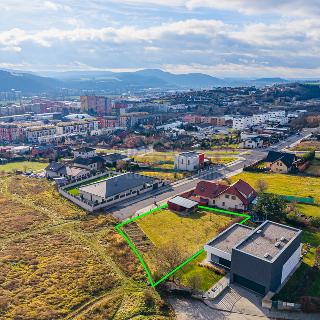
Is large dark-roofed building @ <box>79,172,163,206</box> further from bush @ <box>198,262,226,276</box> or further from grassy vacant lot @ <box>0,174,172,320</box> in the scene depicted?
bush @ <box>198,262,226,276</box>

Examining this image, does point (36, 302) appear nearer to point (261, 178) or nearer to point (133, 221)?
point (133, 221)

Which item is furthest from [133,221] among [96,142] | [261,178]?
[96,142]

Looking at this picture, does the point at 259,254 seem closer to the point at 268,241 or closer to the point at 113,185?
the point at 268,241

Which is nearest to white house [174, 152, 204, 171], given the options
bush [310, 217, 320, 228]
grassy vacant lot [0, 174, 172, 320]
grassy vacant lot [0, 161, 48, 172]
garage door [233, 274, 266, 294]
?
grassy vacant lot [0, 174, 172, 320]

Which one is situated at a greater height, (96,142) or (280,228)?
(280,228)

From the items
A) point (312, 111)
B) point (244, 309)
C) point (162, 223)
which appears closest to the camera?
point (244, 309)

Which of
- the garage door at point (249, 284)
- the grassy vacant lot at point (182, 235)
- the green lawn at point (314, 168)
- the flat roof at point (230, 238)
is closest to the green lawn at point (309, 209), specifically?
the grassy vacant lot at point (182, 235)
